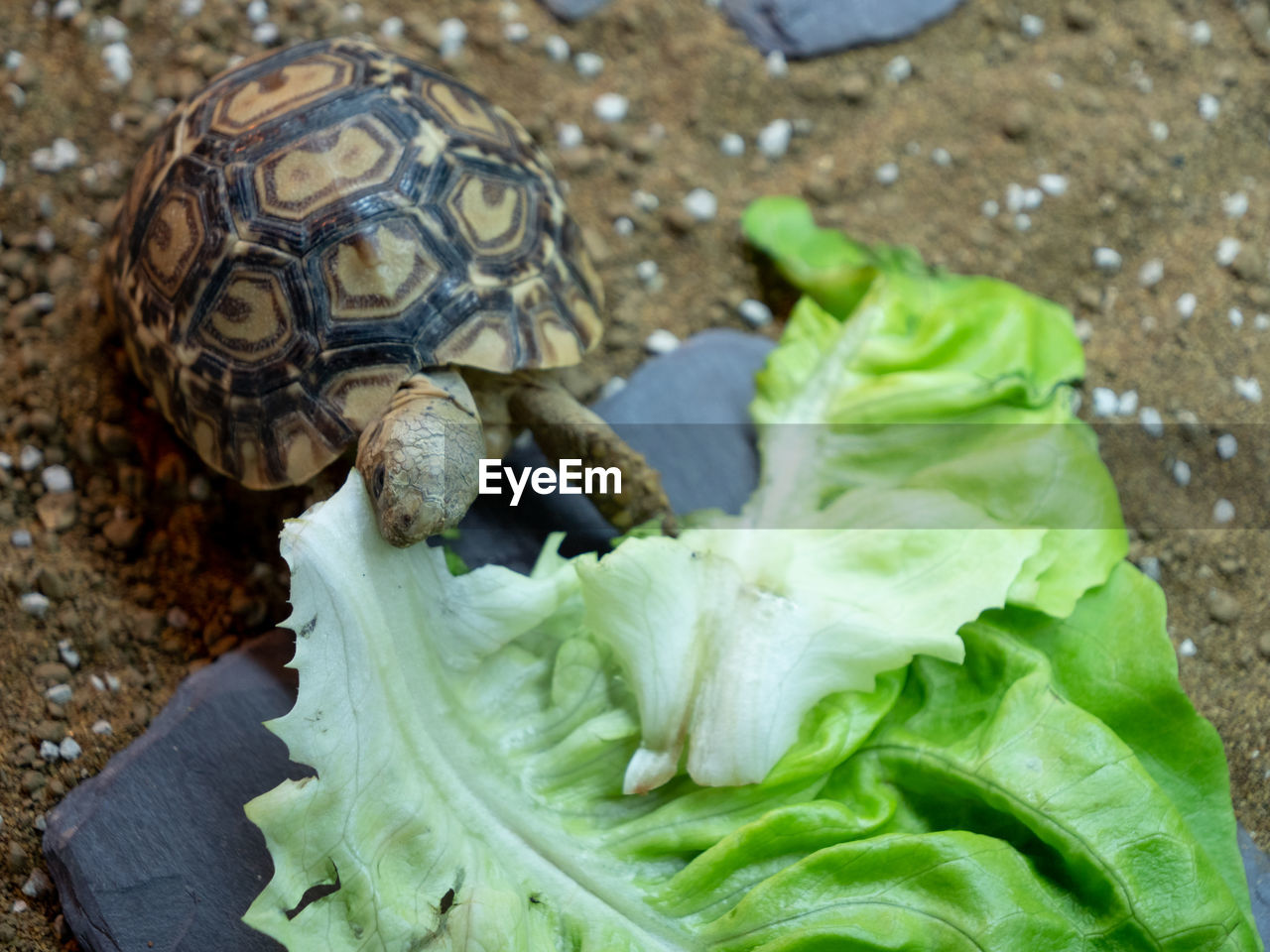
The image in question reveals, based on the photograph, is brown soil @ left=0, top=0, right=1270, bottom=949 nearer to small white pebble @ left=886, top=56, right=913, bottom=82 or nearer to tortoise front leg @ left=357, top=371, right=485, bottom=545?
small white pebble @ left=886, top=56, right=913, bottom=82

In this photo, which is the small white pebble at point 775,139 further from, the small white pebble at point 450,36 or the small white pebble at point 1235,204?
the small white pebble at point 1235,204

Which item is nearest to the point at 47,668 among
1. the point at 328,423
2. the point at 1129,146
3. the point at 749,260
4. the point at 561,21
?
the point at 328,423

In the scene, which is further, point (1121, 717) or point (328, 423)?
point (328, 423)

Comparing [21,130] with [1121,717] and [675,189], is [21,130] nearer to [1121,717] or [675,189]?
[675,189]

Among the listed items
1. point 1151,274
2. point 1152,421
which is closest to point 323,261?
point 1152,421

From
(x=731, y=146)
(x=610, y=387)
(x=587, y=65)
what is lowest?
(x=610, y=387)

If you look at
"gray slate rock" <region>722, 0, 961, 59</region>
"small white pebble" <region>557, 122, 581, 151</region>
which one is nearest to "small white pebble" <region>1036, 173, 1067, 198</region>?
"gray slate rock" <region>722, 0, 961, 59</region>

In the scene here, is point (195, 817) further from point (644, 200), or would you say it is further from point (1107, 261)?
point (1107, 261)
